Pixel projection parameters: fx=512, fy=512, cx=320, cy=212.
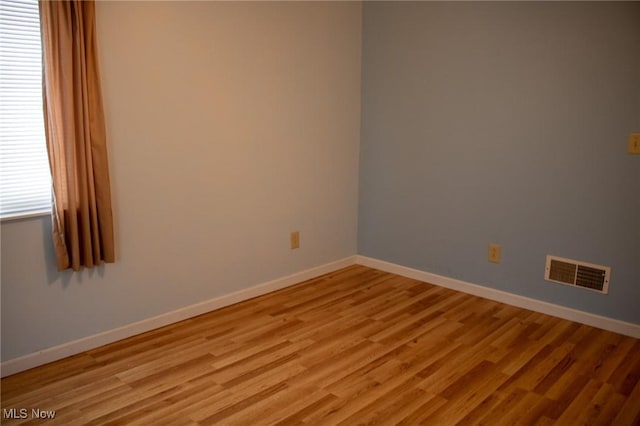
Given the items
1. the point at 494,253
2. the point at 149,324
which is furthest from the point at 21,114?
the point at 494,253

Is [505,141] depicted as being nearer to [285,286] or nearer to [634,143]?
[634,143]

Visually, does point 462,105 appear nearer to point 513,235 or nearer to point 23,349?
point 513,235

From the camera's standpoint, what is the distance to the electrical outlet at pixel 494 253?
3328mm

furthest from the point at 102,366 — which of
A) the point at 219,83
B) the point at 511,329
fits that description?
the point at 511,329

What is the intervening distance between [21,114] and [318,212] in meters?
2.04

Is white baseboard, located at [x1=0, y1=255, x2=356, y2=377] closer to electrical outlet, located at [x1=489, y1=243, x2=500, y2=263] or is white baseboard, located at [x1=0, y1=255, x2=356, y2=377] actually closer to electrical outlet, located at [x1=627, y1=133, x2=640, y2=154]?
electrical outlet, located at [x1=489, y1=243, x2=500, y2=263]

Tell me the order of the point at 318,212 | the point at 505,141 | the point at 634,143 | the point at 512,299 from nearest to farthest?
the point at 634,143
the point at 505,141
the point at 512,299
the point at 318,212

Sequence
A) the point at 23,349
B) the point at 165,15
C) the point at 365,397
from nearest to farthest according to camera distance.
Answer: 1. the point at 365,397
2. the point at 23,349
3. the point at 165,15

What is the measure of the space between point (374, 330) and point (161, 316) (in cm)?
122

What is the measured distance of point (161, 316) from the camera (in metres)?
2.94

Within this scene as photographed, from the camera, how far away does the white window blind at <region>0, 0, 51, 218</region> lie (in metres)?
2.22

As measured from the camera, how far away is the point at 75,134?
7.88 feet

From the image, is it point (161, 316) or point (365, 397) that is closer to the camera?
point (365, 397)

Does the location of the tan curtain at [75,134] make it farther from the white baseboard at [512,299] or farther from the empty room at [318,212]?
the white baseboard at [512,299]
